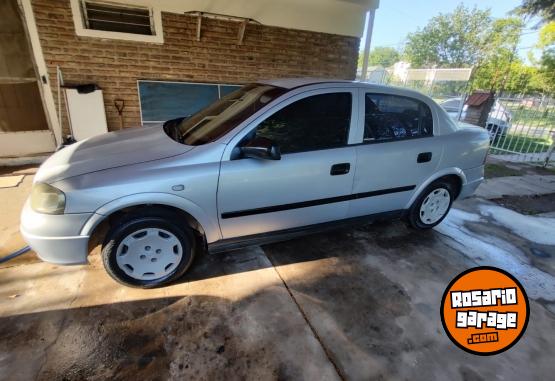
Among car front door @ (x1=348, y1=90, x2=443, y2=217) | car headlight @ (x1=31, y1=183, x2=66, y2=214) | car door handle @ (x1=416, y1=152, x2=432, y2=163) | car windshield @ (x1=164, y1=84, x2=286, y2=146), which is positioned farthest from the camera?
car door handle @ (x1=416, y1=152, x2=432, y2=163)

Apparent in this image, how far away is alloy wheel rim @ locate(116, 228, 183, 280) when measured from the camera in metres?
2.24

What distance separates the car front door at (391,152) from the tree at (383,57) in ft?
253

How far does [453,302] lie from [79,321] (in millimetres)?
2738

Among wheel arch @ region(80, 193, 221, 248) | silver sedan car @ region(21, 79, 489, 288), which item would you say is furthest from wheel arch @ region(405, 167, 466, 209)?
wheel arch @ region(80, 193, 221, 248)

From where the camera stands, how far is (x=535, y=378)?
1878 millimetres

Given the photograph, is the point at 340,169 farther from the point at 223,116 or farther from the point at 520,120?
the point at 520,120

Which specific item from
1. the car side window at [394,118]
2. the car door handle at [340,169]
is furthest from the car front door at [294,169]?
the car side window at [394,118]

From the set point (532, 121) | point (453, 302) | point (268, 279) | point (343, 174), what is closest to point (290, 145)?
point (343, 174)

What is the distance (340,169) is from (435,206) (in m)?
1.54

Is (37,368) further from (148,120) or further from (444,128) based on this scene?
(148,120)

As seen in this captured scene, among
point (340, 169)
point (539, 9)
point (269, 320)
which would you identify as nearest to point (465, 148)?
point (340, 169)

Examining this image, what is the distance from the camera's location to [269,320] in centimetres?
217

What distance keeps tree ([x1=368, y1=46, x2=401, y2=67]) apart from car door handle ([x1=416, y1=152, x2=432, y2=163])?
3045 inches

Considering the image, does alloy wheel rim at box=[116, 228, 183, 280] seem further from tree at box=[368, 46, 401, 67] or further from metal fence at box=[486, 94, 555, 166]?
tree at box=[368, 46, 401, 67]
